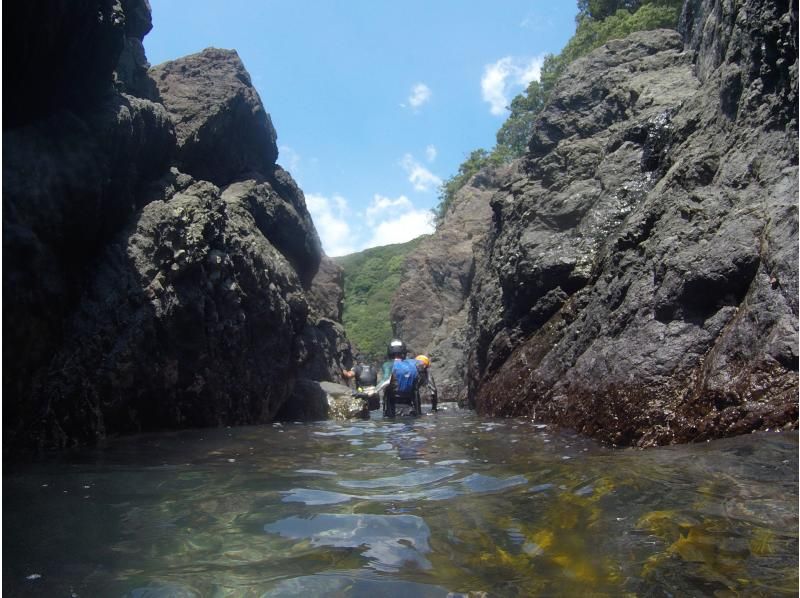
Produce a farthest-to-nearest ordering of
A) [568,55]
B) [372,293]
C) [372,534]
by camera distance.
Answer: [372,293] < [568,55] < [372,534]

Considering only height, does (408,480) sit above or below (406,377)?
below

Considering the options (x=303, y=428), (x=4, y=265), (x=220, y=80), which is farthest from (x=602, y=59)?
(x=4, y=265)

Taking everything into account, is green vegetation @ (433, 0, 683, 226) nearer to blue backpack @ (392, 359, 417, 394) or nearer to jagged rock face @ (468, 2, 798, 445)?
jagged rock face @ (468, 2, 798, 445)

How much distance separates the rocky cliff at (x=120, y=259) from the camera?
6.55 metres

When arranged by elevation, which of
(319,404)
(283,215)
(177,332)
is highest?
(283,215)

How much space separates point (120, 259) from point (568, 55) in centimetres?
2795

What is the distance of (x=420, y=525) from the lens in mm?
3562

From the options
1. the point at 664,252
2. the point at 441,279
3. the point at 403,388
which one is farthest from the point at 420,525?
the point at 441,279

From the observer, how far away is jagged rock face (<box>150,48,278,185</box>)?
12875 mm

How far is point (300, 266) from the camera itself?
15875mm

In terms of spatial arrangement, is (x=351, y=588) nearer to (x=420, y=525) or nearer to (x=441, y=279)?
(x=420, y=525)

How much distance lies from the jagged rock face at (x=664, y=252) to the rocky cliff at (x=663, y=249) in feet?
0.07

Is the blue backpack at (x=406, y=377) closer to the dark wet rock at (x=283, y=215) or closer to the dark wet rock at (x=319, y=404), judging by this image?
the dark wet rock at (x=319, y=404)

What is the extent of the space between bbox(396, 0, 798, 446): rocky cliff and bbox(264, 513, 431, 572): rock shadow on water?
9.81 feet
